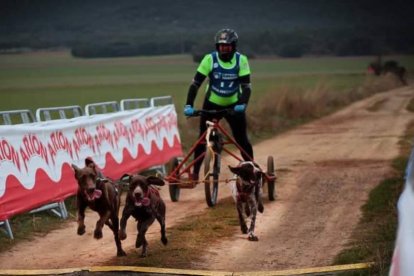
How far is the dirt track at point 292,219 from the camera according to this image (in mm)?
8922

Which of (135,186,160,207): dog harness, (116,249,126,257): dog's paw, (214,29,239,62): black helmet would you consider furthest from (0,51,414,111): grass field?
(135,186,160,207): dog harness

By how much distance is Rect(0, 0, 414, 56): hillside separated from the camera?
2828 inches

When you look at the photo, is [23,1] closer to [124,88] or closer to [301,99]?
[124,88]

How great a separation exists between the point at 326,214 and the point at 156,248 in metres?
3.19

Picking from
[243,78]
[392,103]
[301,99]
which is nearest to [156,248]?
[243,78]

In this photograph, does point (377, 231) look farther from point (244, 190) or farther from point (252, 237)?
point (244, 190)

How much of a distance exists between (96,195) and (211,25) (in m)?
94.2

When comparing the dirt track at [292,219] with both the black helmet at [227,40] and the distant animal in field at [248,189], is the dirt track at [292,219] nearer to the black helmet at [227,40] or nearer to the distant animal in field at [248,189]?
the distant animal in field at [248,189]

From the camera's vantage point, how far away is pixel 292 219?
11.4 meters

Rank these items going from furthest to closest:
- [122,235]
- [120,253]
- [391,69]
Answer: [391,69], [120,253], [122,235]

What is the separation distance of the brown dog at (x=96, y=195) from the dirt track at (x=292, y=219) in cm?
50

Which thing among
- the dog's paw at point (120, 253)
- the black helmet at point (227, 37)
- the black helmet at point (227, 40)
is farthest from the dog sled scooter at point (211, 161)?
the dog's paw at point (120, 253)

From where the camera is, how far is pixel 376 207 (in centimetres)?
1201

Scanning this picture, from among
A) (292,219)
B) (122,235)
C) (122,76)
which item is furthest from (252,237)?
(122,76)
